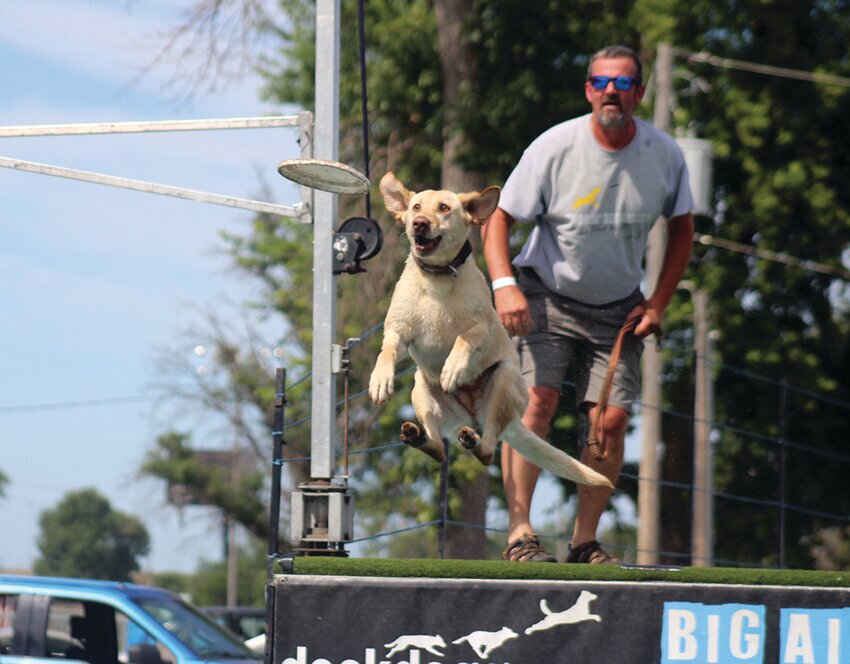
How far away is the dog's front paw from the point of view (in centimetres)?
432

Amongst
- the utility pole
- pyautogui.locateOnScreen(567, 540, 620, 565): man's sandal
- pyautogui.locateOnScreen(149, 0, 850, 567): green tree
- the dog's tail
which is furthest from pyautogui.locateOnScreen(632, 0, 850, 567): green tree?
the dog's tail

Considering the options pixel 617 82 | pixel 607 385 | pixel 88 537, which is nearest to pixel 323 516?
pixel 607 385

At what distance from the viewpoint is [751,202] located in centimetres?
1938

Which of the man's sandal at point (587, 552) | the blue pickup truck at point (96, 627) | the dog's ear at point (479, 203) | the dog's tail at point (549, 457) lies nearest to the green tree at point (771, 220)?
the blue pickup truck at point (96, 627)

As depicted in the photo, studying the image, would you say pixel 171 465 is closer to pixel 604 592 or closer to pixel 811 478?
pixel 811 478

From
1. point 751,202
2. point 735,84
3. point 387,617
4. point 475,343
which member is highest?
point 735,84

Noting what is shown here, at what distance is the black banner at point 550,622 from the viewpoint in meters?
4.37

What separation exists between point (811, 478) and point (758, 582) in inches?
659

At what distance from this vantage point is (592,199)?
5.37 metres

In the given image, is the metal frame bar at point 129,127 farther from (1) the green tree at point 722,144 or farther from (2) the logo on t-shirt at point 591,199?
(1) the green tree at point 722,144

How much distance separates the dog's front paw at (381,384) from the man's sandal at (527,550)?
131 centimetres

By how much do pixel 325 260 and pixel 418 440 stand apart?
6.53 ft

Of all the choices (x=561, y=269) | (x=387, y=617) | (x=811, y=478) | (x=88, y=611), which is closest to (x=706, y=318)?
(x=811, y=478)

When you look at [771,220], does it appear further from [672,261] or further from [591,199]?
[591,199]
